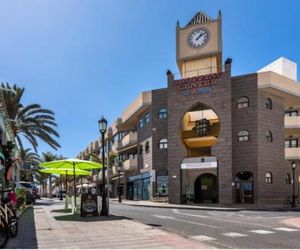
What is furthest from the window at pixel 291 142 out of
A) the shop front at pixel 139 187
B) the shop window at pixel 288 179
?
the shop front at pixel 139 187

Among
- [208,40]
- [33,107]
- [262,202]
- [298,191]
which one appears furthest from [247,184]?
[33,107]

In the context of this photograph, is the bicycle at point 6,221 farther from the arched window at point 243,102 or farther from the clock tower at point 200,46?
the clock tower at point 200,46

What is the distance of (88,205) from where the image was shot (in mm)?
18406

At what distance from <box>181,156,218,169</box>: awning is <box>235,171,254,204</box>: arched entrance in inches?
95.5

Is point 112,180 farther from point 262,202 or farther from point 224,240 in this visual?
point 224,240

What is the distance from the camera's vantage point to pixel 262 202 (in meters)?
38.8

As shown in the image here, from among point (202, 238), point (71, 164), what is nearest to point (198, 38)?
point (71, 164)

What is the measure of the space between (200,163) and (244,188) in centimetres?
453

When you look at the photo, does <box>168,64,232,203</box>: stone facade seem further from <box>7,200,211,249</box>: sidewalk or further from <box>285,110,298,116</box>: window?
<box>7,200,211,249</box>: sidewalk

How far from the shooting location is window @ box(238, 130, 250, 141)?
4000 centimetres

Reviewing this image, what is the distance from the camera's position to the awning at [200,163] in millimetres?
40250

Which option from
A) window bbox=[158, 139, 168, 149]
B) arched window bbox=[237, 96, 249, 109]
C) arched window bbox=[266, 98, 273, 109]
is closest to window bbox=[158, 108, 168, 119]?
window bbox=[158, 139, 168, 149]

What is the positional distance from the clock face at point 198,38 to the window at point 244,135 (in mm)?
9778

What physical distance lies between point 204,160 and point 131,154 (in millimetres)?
20285
